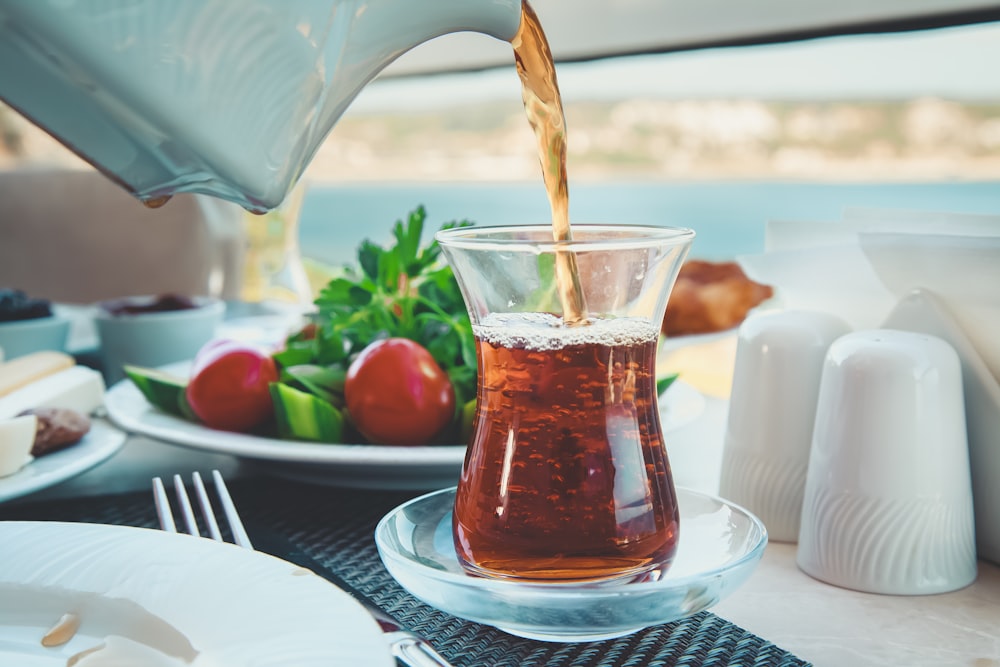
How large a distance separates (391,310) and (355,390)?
0.11 metres

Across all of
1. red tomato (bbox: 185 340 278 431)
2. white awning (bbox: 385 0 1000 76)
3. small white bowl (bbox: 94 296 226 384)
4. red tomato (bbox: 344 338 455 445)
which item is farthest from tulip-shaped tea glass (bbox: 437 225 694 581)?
white awning (bbox: 385 0 1000 76)

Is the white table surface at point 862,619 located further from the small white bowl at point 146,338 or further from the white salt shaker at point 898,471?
the small white bowl at point 146,338

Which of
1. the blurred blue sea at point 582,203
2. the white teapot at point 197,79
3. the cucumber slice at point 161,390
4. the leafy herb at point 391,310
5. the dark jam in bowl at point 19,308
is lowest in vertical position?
the cucumber slice at point 161,390

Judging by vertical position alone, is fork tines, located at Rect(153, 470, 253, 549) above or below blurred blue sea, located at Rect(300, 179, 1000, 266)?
below

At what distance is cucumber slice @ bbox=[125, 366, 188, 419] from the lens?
2.58 feet

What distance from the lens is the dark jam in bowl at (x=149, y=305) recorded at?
3.74 feet

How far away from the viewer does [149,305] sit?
3.81 ft

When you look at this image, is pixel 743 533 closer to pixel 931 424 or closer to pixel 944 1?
pixel 931 424

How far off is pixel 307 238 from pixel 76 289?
7.95 m

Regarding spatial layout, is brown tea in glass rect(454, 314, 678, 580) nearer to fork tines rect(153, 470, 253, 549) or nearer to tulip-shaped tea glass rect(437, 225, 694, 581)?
tulip-shaped tea glass rect(437, 225, 694, 581)

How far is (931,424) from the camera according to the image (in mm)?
515

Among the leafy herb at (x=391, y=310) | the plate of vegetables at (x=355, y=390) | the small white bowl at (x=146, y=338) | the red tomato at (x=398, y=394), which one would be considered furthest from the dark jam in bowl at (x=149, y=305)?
the red tomato at (x=398, y=394)

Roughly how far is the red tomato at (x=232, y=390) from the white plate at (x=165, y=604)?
0.27m

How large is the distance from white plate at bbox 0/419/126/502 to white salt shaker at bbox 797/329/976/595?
50 cm
